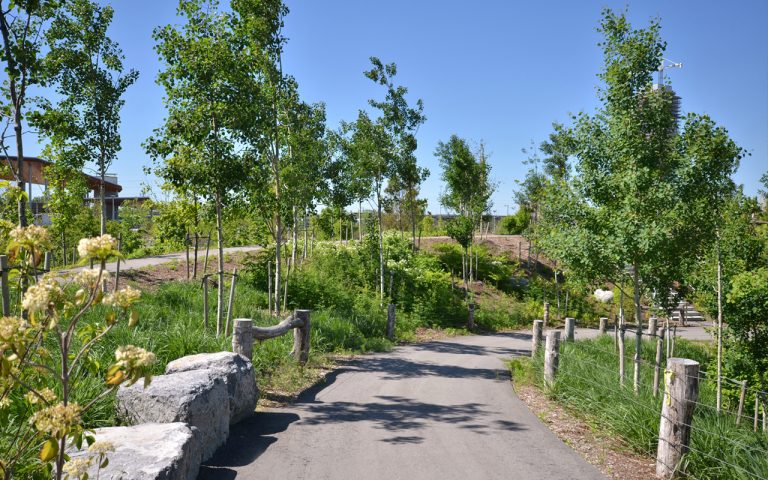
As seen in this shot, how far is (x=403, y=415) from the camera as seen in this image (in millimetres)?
7652

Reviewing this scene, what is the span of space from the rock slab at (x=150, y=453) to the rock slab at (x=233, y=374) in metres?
1.52

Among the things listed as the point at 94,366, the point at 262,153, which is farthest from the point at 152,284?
the point at 94,366

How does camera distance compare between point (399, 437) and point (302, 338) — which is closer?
point (399, 437)

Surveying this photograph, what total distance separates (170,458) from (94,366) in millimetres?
1871

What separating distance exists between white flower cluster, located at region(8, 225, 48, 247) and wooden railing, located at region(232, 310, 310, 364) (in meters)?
5.68

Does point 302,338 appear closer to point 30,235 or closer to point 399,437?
point 399,437

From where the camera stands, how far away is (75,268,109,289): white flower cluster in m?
2.60

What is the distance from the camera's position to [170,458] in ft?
14.5

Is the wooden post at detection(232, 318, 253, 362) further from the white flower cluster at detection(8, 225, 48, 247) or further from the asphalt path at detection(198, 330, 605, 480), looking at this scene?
the white flower cluster at detection(8, 225, 48, 247)

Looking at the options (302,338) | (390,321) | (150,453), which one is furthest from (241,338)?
(390,321)

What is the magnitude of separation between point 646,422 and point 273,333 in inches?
242

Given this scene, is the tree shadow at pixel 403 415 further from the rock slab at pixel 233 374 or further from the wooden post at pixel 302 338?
the wooden post at pixel 302 338

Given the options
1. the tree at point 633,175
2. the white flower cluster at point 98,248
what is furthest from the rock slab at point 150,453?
the tree at point 633,175

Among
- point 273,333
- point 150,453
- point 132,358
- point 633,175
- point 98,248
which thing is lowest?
point 150,453
